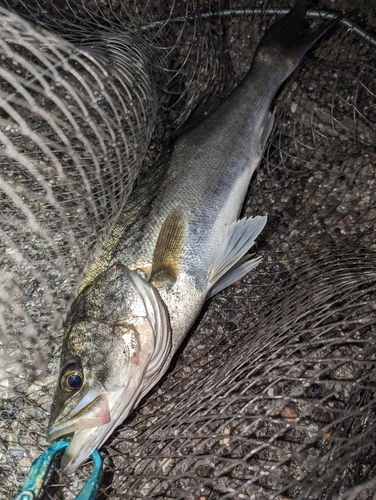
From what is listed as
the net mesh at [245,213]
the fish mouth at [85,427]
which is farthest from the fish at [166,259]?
the net mesh at [245,213]

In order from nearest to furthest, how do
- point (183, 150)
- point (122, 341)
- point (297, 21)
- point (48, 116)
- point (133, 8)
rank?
point (122, 341) < point (48, 116) < point (183, 150) < point (297, 21) < point (133, 8)

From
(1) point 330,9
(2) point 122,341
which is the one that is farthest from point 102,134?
(1) point 330,9

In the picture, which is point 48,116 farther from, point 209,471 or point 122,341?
point 209,471

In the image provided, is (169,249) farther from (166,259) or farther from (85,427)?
(85,427)

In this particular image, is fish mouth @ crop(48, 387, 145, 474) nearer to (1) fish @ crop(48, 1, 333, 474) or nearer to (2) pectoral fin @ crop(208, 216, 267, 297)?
(1) fish @ crop(48, 1, 333, 474)

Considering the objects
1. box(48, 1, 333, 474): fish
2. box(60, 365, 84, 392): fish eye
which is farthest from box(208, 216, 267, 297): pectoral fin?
box(60, 365, 84, 392): fish eye

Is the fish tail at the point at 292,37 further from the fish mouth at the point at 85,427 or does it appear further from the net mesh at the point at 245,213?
the fish mouth at the point at 85,427
